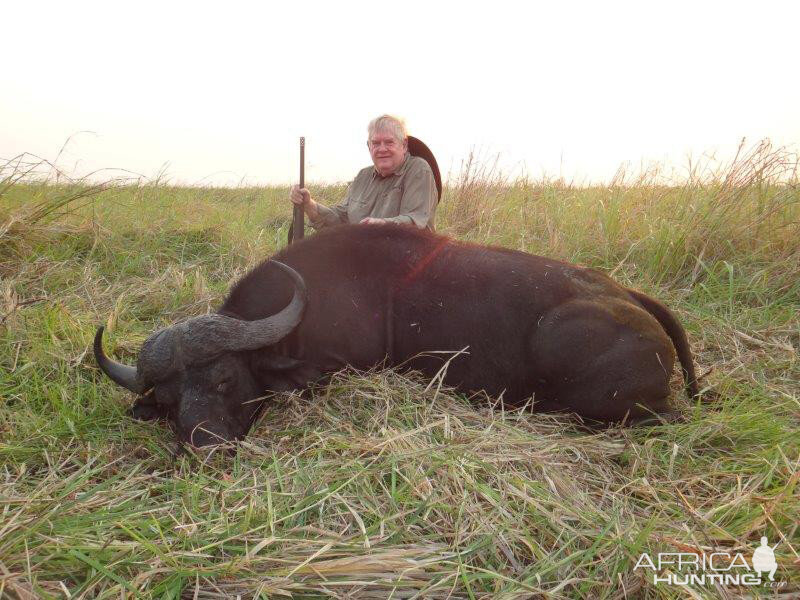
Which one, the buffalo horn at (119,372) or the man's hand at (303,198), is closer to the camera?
the buffalo horn at (119,372)

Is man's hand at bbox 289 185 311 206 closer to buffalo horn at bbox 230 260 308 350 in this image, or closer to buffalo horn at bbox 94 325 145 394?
buffalo horn at bbox 230 260 308 350

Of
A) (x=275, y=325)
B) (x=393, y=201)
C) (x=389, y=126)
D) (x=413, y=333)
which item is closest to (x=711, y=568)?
(x=413, y=333)

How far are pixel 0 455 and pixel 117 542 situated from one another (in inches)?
52.4

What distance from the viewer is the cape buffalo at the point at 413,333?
3.11m

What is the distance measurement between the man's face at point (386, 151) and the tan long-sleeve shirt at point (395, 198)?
13 centimetres

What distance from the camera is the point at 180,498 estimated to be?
2.32 metres

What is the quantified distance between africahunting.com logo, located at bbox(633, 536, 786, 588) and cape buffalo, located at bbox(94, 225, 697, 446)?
1344 millimetres

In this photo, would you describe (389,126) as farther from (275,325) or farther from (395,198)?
(275,325)

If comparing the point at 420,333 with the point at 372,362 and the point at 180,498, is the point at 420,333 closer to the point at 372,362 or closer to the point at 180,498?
the point at 372,362

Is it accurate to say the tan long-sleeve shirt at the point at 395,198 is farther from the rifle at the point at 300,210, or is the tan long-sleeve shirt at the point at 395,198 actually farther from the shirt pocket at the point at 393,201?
the rifle at the point at 300,210

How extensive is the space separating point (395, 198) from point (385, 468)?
348 centimetres

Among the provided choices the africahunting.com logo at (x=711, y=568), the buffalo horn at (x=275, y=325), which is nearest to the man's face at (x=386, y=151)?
the buffalo horn at (x=275, y=325)

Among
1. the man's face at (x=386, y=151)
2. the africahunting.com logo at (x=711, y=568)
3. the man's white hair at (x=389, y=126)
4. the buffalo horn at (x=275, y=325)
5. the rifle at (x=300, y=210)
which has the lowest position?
the africahunting.com logo at (x=711, y=568)

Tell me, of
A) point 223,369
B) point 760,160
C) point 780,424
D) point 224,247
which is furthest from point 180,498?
point 760,160
